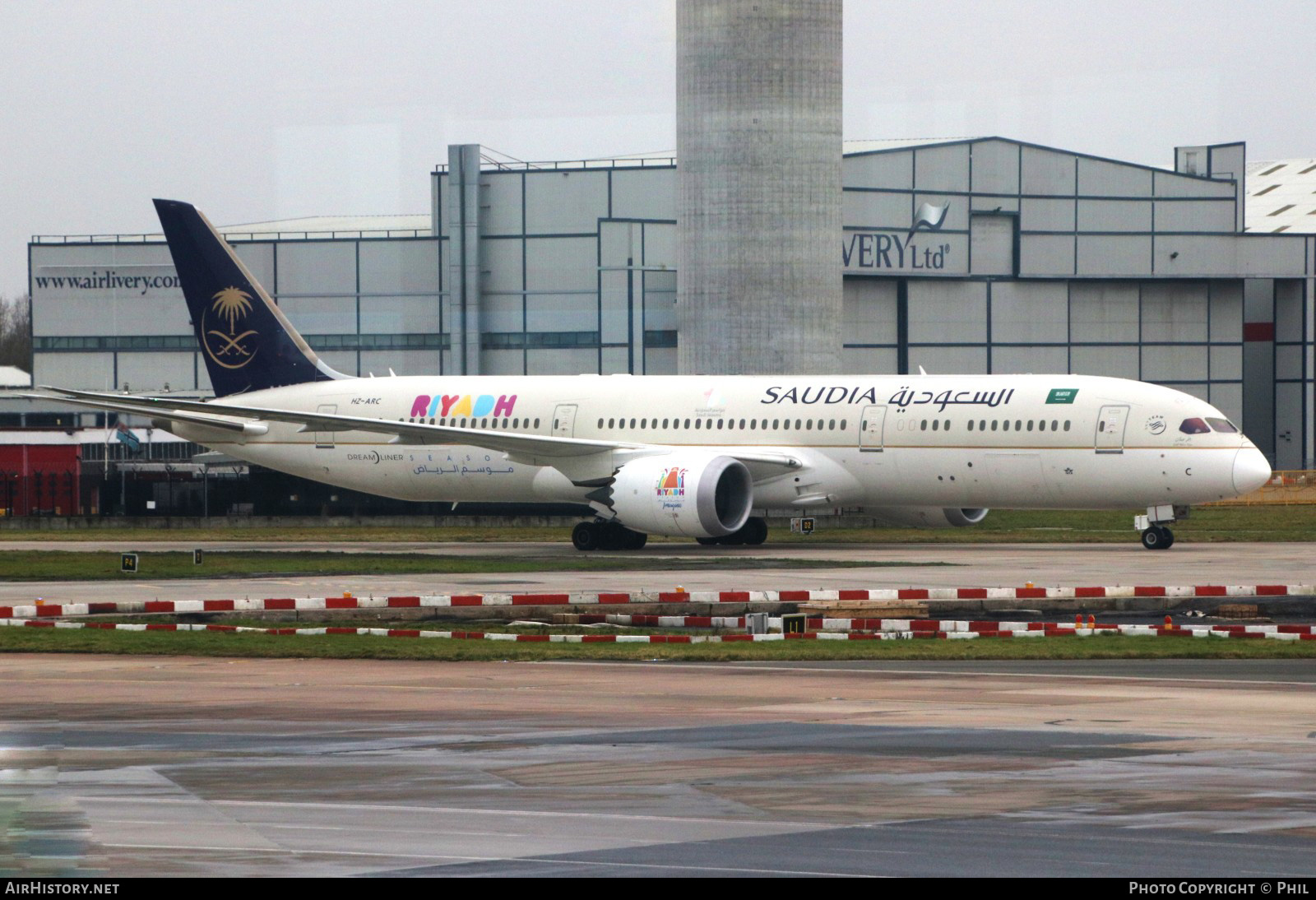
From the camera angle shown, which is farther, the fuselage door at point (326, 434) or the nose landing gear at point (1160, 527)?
the fuselage door at point (326, 434)

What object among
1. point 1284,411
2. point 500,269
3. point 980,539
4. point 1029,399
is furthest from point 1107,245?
point 1029,399

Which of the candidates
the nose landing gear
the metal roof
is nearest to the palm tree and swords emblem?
the nose landing gear

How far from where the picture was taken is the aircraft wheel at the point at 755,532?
136ft

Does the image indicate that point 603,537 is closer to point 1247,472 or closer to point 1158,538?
point 1158,538

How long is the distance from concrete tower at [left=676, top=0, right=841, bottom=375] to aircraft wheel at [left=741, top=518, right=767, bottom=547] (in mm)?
22637

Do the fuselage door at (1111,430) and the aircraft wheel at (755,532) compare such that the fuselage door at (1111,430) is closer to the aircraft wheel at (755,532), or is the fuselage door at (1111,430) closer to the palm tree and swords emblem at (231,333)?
the aircraft wheel at (755,532)

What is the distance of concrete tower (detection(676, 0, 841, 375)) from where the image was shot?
6172 cm

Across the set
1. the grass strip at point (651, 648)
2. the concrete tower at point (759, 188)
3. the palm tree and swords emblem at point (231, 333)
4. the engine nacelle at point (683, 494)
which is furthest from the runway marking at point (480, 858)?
the concrete tower at point (759, 188)

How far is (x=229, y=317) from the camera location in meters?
46.2

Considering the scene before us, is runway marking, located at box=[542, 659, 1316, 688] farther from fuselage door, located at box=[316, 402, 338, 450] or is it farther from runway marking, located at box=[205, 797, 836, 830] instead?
fuselage door, located at box=[316, 402, 338, 450]

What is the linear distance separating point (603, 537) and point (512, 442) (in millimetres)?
3027

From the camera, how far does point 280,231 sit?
87625 mm

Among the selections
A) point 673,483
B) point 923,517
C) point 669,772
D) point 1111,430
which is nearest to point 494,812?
point 669,772

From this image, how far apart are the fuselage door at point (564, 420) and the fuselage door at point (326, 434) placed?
19.3ft
